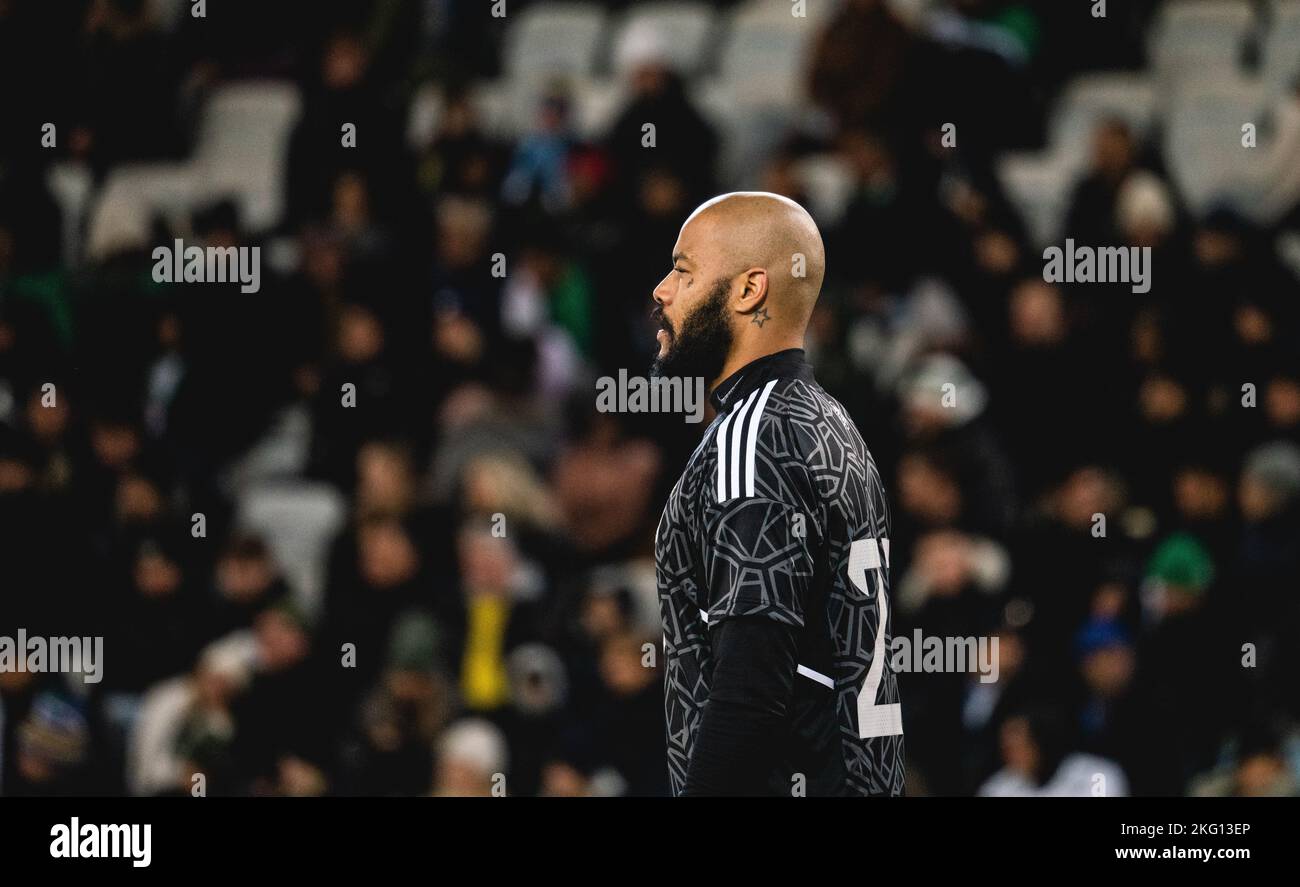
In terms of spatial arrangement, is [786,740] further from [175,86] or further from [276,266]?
[175,86]

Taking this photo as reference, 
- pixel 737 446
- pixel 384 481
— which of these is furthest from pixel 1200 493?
pixel 737 446

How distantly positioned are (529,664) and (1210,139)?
334 cm

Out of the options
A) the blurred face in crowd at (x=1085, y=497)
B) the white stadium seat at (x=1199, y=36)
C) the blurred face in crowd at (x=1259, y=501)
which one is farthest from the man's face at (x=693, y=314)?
the white stadium seat at (x=1199, y=36)

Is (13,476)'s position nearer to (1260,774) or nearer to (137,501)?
(137,501)

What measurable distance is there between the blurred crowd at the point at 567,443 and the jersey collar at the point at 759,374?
3.18 metres

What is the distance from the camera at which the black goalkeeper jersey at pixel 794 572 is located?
2.42 metres

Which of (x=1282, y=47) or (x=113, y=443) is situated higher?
(x=1282, y=47)

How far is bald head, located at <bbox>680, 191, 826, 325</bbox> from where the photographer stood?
2570 millimetres

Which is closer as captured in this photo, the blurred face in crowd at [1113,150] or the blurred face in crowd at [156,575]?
the blurred face in crowd at [156,575]

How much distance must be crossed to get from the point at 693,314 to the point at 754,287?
0.30 feet

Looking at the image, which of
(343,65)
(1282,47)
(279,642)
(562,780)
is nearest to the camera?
(562,780)

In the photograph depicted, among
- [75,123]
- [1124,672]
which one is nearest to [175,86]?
[75,123]

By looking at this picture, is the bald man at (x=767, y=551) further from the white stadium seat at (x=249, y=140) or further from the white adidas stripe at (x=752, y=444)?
the white stadium seat at (x=249, y=140)

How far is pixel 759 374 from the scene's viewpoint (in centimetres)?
257
